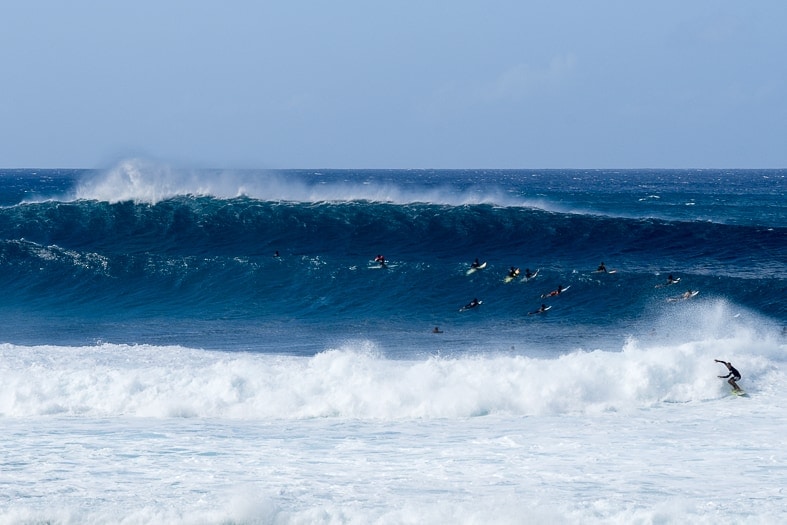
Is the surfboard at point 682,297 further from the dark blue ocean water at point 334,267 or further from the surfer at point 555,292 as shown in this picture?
the surfer at point 555,292

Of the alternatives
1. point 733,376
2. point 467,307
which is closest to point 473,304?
point 467,307

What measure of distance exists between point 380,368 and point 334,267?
1369cm

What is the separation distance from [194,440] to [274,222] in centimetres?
2414

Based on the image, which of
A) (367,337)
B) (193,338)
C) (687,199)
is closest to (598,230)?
(367,337)

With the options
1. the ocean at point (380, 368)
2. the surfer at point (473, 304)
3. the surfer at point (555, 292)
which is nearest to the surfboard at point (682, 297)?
the ocean at point (380, 368)

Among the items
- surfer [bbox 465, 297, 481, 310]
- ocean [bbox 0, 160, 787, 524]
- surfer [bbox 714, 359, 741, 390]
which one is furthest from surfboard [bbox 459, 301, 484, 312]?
surfer [bbox 714, 359, 741, 390]

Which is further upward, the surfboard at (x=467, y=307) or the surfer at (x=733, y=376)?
the surfer at (x=733, y=376)

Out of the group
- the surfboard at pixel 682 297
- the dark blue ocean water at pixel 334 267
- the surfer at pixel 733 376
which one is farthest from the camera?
the surfboard at pixel 682 297

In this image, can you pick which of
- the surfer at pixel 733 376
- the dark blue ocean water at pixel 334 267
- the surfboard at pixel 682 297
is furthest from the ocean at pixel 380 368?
the surfer at pixel 733 376

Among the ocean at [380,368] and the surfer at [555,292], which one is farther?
the surfer at [555,292]

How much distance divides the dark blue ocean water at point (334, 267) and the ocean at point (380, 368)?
0.14 meters

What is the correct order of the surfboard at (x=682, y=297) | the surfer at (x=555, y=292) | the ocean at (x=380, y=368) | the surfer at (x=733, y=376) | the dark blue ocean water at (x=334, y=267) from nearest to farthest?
the ocean at (x=380, y=368)
the surfer at (x=733, y=376)
the dark blue ocean water at (x=334, y=267)
the surfboard at (x=682, y=297)
the surfer at (x=555, y=292)

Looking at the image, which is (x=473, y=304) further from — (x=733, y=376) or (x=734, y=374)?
(x=734, y=374)

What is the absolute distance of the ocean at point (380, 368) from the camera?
11.7 meters
